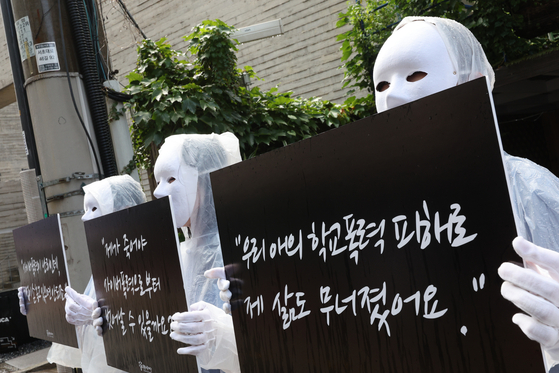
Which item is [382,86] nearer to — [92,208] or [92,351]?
[92,208]

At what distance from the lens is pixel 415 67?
1.25 metres

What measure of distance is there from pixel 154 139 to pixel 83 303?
1.42 meters

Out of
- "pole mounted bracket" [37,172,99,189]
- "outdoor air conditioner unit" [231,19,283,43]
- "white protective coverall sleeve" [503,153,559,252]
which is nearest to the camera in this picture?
"white protective coverall sleeve" [503,153,559,252]

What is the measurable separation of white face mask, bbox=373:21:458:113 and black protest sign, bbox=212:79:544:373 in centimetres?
41

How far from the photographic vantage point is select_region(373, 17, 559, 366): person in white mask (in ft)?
2.20

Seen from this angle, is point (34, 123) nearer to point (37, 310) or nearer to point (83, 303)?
point (37, 310)

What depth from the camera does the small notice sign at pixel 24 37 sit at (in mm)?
3057

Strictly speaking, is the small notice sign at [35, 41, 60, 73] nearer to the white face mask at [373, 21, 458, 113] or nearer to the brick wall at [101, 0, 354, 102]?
the brick wall at [101, 0, 354, 102]

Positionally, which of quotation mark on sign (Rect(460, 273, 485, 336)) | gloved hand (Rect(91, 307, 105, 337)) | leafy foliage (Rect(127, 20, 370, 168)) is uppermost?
leafy foliage (Rect(127, 20, 370, 168))

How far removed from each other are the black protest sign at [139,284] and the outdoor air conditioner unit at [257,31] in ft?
10.2

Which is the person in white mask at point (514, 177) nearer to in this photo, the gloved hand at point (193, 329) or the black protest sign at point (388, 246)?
the black protest sign at point (388, 246)

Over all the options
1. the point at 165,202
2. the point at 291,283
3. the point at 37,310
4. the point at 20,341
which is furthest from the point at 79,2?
the point at 20,341

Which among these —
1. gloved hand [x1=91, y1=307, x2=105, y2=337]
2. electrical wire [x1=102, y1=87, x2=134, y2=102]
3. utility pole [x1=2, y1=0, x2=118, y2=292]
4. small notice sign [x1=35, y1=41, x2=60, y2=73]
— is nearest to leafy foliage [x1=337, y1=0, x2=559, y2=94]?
electrical wire [x1=102, y1=87, x2=134, y2=102]

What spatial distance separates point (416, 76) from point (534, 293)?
0.73 meters
